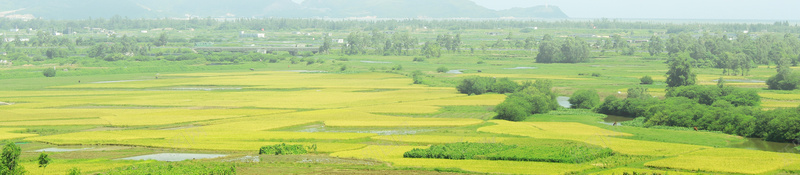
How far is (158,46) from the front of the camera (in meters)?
192

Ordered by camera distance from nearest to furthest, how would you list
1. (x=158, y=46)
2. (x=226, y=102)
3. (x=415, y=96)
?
(x=226, y=102) → (x=415, y=96) → (x=158, y=46)

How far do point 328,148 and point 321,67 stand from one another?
85.6m

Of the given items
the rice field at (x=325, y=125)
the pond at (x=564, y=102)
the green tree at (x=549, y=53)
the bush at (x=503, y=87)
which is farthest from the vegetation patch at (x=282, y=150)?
the green tree at (x=549, y=53)

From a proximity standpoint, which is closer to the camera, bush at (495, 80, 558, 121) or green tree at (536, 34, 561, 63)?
bush at (495, 80, 558, 121)

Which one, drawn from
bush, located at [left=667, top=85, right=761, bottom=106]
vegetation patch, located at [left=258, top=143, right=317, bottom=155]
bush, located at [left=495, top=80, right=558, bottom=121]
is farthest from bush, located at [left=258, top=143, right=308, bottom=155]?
bush, located at [left=667, top=85, right=761, bottom=106]

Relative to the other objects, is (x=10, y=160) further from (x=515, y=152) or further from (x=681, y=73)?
(x=681, y=73)

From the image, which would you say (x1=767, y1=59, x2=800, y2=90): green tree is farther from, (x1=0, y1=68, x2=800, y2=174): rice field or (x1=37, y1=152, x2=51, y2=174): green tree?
(x1=37, y1=152, x2=51, y2=174): green tree

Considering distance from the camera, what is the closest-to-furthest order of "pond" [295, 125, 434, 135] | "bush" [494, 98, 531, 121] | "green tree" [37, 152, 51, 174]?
"green tree" [37, 152, 51, 174]
"pond" [295, 125, 434, 135]
"bush" [494, 98, 531, 121]

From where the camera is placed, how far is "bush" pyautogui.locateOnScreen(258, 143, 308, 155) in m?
47.0

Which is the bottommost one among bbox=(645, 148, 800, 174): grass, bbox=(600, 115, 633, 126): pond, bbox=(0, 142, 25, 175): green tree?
bbox=(600, 115, 633, 126): pond

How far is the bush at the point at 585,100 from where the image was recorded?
7425 centimetres

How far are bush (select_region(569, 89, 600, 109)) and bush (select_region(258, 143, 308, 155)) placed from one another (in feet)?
115

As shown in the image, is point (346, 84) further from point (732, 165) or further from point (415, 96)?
point (732, 165)

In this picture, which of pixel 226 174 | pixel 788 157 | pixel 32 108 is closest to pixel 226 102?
pixel 32 108
